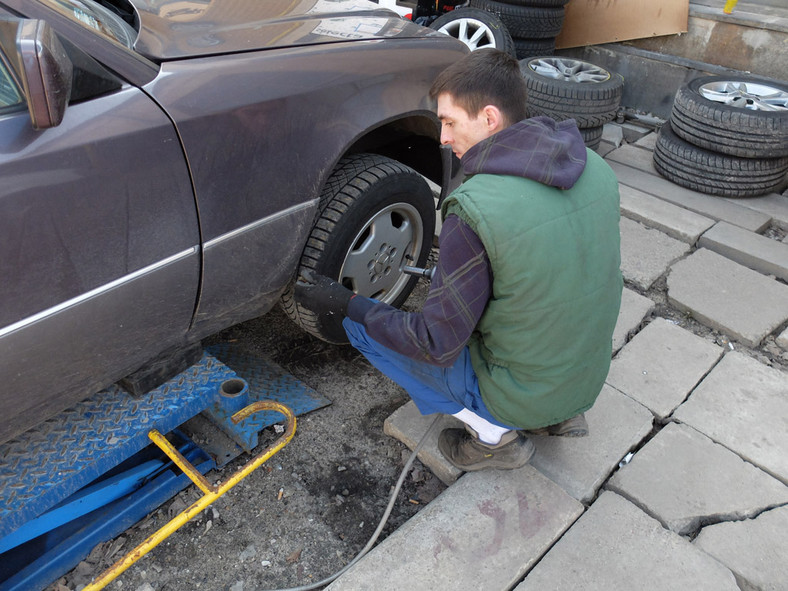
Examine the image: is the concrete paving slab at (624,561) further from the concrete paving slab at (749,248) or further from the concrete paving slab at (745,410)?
the concrete paving slab at (749,248)

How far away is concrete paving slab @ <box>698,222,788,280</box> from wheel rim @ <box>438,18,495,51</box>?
237cm

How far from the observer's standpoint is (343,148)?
207cm

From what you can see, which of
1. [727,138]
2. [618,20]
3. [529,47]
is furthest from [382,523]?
[618,20]

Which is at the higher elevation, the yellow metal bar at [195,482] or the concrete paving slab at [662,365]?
the yellow metal bar at [195,482]

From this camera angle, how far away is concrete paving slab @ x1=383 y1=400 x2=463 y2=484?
2.15 m

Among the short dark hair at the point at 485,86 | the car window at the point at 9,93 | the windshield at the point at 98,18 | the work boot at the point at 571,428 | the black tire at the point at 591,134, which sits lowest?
the work boot at the point at 571,428

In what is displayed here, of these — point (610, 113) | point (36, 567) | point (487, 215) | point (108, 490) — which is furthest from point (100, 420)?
point (610, 113)

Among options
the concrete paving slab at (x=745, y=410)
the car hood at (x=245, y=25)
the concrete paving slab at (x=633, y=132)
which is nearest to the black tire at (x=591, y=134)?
the concrete paving slab at (x=633, y=132)

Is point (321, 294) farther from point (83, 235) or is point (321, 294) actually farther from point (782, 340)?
point (782, 340)

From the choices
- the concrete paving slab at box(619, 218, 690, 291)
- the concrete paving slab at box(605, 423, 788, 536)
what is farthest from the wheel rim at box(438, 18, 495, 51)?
the concrete paving slab at box(605, 423, 788, 536)

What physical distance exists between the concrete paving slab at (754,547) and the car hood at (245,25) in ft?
6.86

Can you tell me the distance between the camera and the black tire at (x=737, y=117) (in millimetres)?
3633

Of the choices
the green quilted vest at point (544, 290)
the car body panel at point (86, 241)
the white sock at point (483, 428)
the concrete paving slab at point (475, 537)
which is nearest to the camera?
the car body panel at point (86, 241)

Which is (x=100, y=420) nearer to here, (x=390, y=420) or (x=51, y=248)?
(x=51, y=248)
